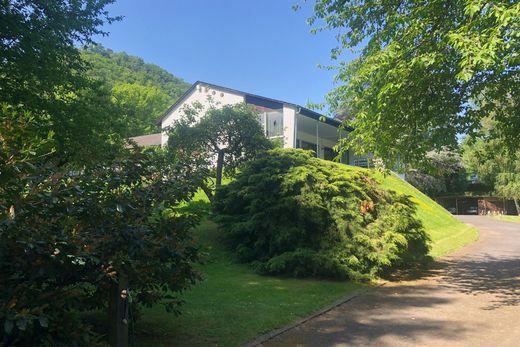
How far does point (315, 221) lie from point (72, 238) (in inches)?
323

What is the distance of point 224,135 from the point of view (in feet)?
55.9

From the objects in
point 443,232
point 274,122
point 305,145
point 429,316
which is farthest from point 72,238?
point 305,145

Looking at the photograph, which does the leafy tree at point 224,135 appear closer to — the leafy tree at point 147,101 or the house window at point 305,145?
the house window at point 305,145

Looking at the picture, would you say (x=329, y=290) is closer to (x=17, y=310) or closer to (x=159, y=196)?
(x=159, y=196)

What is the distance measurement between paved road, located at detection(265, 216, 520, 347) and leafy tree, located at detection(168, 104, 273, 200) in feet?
24.7

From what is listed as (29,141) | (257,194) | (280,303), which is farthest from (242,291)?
(29,141)

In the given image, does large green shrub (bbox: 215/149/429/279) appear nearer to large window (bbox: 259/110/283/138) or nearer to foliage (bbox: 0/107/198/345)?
foliage (bbox: 0/107/198/345)

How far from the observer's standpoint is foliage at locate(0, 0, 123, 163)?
10.7 meters

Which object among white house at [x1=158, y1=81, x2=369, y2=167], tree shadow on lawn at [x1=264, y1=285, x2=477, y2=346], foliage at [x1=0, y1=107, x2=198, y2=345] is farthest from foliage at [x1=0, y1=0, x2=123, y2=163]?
white house at [x1=158, y1=81, x2=369, y2=167]

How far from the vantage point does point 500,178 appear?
4903cm

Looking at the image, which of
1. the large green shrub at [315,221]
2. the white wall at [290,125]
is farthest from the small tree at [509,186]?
the large green shrub at [315,221]

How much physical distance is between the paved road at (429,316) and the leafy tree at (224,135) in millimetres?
7516

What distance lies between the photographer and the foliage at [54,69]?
10.7m

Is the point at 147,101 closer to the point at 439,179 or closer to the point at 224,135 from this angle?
the point at 439,179
